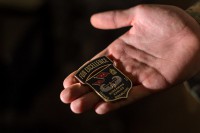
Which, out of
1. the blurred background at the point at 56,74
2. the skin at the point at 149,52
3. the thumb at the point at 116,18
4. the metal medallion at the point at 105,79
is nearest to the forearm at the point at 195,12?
the skin at the point at 149,52

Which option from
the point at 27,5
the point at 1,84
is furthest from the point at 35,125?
the point at 27,5

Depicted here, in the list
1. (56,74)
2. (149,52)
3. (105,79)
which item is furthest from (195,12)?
(56,74)

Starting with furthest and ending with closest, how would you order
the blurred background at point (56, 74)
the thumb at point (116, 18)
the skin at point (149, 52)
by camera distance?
the blurred background at point (56, 74)
the thumb at point (116, 18)
the skin at point (149, 52)

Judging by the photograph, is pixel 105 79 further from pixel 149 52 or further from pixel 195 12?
pixel 195 12

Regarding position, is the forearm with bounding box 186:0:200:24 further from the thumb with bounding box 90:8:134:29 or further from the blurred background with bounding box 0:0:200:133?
the blurred background with bounding box 0:0:200:133

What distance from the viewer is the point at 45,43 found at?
185cm

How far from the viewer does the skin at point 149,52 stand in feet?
3.26

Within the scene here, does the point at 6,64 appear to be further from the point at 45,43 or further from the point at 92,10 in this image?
the point at 92,10

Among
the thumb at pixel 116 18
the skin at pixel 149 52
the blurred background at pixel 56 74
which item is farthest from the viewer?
the blurred background at pixel 56 74

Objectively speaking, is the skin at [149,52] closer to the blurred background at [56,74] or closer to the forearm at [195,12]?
the forearm at [195,12]

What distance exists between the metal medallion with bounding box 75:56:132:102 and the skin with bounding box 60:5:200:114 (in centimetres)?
2

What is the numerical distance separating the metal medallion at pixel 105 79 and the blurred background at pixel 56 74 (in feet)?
1.89

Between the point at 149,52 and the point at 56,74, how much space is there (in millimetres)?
770

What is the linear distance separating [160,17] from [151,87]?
26 centimetres
